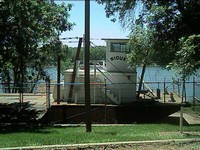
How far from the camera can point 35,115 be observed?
2298 centimetres

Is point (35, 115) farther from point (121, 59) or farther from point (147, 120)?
point (121, 59)

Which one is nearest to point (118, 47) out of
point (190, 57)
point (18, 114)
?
point (18, 114)

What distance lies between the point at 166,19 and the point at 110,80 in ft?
32.2

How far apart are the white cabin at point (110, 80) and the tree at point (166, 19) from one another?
630cm

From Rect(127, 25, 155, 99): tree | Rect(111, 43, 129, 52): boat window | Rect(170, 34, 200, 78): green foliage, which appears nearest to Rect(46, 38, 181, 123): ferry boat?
Rect(111, 43, 129, 52): boat window

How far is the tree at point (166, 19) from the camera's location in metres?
20.2

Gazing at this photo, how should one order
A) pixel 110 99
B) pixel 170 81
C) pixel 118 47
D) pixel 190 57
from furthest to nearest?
pixel 118 47
pixel 110 99
pixel 170 81
pixel 190 57

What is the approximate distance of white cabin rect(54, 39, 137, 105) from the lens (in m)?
28.5

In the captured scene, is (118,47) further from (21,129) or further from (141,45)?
(21,129)

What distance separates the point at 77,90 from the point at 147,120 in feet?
19.7

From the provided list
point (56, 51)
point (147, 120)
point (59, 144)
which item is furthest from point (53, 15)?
point (59, 144)

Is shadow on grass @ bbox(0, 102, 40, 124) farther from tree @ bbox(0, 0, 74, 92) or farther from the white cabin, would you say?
the white cabin

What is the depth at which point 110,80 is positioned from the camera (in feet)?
97.7

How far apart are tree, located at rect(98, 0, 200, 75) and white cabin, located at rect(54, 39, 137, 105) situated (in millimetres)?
6302
